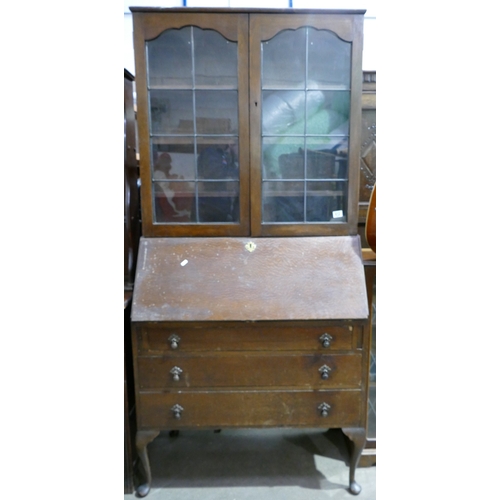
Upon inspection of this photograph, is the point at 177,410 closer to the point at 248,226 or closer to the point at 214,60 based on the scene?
the point at 248,226

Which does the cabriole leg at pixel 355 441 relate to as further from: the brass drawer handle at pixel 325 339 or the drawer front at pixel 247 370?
the brass drawer handle at pixel 325 339

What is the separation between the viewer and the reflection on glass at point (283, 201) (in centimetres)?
147

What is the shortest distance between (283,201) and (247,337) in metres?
0.56

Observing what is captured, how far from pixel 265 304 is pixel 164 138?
763 millimetres

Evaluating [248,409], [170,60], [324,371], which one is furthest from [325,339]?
[170,60]

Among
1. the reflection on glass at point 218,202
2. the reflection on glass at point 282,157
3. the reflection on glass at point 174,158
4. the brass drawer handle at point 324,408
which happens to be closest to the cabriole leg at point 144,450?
the brass drawer handle at point 324,408

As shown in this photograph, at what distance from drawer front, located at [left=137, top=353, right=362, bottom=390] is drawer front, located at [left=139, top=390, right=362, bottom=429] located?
4cm

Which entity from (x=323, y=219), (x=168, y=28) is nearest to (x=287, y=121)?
(x=323, y=219)

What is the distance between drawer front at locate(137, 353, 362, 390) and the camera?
1.36 meters

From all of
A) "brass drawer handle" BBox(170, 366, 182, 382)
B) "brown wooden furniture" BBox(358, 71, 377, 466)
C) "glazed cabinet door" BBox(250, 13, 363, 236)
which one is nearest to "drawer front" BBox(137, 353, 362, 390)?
"brass drawer handle" BBox(170, 366, 182, 382)

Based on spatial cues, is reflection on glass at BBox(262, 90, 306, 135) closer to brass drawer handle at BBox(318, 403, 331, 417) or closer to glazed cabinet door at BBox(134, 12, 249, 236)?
glazed cabinet door at BBox(134, 12, 249, 236)

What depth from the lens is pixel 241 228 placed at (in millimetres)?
→ 1450

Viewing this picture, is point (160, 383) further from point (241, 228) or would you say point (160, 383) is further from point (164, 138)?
point (164, 138)

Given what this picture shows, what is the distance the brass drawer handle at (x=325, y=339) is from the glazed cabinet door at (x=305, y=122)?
0.41 meters
